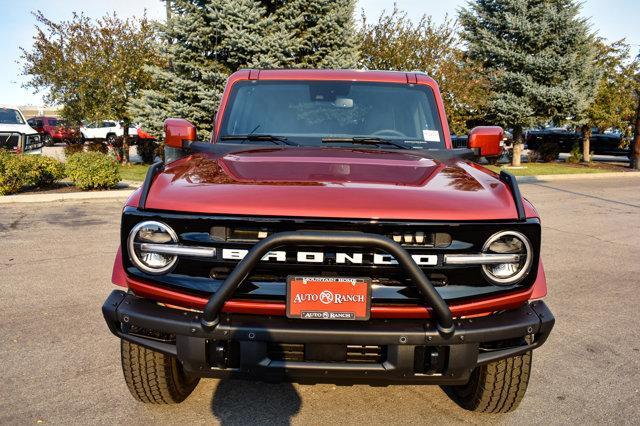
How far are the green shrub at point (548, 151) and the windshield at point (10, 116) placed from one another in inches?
817

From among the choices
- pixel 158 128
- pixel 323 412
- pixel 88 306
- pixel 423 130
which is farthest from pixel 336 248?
pixel 158 128

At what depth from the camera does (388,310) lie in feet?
7.55

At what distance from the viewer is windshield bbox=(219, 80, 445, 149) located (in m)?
3.67

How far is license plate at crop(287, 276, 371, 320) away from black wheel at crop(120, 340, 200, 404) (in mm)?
863

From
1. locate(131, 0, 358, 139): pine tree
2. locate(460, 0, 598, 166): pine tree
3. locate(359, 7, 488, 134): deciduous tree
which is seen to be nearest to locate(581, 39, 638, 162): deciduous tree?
locate(460, 0, 598, 166): pine tree

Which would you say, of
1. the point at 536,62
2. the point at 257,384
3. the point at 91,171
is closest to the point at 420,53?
the point at 536,62

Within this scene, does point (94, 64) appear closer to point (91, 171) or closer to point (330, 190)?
point (91, 171)

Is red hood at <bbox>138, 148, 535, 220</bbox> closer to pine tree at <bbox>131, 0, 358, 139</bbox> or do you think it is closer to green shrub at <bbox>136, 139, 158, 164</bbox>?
pine tree at <bbox>131, 0, 358, 139</bbox>

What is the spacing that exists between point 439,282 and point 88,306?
344cm

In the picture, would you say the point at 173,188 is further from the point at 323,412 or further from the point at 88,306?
the point at 88,306

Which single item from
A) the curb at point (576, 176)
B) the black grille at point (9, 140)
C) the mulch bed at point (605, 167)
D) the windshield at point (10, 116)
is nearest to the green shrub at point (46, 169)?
the black grille at point (9, 140)

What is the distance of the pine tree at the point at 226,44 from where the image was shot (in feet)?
45.7

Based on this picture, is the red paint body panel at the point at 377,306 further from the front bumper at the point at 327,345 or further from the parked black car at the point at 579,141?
the parked black car at the point at 579,141

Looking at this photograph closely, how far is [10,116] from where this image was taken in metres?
17.8
